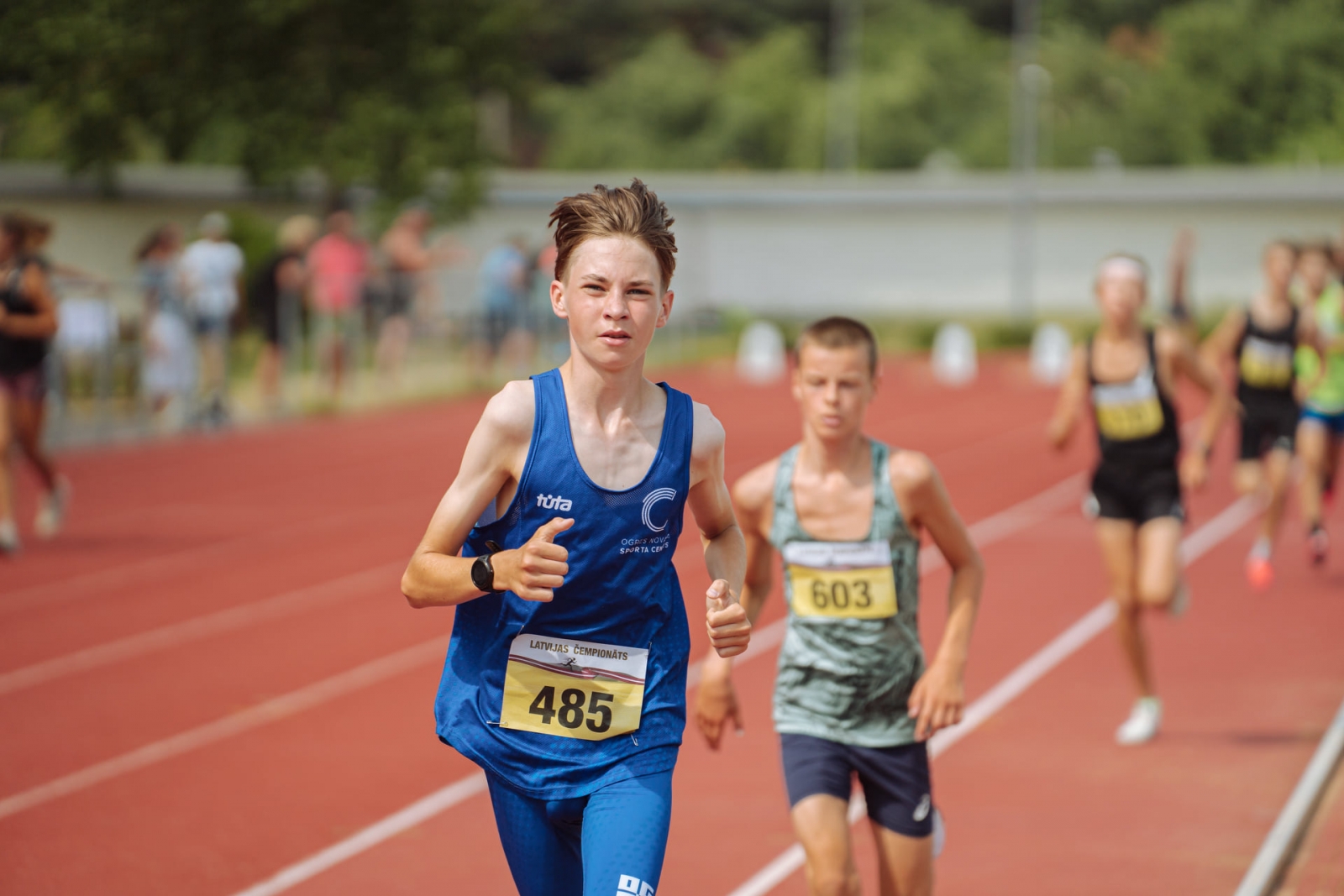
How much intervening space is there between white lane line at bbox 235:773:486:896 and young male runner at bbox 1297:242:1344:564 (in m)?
6.61

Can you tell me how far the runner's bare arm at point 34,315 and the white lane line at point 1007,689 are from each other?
6.66 m

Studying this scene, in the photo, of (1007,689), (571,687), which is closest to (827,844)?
(571,687)

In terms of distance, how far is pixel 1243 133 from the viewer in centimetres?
3203

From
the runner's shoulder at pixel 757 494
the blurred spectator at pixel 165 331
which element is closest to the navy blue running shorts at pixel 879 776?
the runner's shoulder at pixel 757 494

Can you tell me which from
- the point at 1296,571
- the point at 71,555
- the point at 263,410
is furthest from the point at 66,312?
the point at 1296,571

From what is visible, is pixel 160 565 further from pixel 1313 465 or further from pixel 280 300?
pixel 280 300

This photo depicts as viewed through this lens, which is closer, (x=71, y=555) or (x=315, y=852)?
(x=315, y=852)

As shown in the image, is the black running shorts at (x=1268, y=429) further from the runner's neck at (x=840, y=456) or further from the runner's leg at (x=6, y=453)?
the runner's leg at (x=6, y=453)

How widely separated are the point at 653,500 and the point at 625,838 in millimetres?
621

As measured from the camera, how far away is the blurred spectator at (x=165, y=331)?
17703 millimetres

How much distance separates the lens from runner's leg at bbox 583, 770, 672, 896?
10.2 feet

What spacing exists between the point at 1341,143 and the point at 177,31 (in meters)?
16.3

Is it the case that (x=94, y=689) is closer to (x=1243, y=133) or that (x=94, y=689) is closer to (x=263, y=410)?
(x=263, y=410)

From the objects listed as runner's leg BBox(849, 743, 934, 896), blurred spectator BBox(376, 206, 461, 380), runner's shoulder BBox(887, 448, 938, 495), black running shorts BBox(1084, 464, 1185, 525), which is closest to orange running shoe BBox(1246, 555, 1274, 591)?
black running shorts BBox(1084, 464, 1185, 525)
